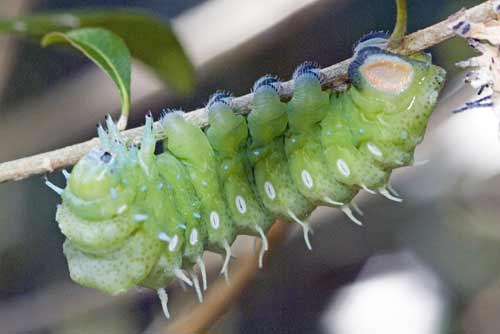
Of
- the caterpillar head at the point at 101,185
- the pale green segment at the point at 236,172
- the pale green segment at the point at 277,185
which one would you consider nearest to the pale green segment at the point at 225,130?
the pale green segment at the point at 236,172

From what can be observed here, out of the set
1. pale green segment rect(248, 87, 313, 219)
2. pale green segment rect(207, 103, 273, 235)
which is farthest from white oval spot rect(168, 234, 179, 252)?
pale green segment rect(248, 87, 313, 219)

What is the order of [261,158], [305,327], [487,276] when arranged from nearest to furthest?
[261,158]
[487,276]
[305,327]

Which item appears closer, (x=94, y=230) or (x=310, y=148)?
(x=94, y=230)

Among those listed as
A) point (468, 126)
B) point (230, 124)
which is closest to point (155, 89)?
point (468, 126)

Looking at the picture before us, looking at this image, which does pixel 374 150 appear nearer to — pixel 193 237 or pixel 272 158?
pixel 272 158

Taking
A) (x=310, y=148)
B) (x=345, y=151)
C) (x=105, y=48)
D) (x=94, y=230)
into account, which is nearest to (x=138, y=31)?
(x=105, y=48)

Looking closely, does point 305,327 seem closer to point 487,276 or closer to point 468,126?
point 487,276

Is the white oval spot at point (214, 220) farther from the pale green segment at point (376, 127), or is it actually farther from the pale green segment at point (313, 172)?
the pale green segment at point (376, 127)
